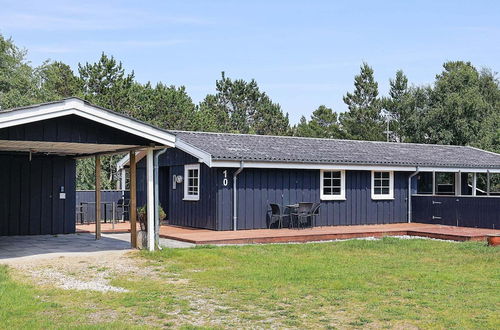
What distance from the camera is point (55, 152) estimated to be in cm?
1517

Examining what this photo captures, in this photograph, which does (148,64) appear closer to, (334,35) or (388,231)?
(334,35)

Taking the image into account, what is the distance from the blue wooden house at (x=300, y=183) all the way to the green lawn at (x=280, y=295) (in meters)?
4.44

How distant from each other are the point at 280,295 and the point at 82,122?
5738 mm

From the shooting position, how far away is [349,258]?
11656 millimetres

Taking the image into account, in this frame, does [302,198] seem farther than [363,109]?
No

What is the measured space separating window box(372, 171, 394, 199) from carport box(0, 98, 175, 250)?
8639 mm

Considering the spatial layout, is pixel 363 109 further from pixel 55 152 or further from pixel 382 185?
pixel 55 152

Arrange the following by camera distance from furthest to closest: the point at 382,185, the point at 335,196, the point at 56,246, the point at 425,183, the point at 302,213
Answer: the point at 425,183 < the point at 382,185 < the point at 335,196 < the point at 302,213 < the point at 56,246

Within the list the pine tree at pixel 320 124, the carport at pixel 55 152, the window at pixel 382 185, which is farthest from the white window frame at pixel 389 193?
the pine tree at pixel 320 124

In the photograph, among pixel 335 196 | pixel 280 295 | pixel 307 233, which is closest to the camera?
pixel 280 295

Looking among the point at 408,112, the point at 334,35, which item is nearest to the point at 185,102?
the point at 408,112

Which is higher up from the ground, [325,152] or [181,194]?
[325,152]

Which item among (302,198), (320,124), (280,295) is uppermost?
(320,124)

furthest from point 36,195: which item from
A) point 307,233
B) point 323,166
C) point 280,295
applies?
point 280,295
